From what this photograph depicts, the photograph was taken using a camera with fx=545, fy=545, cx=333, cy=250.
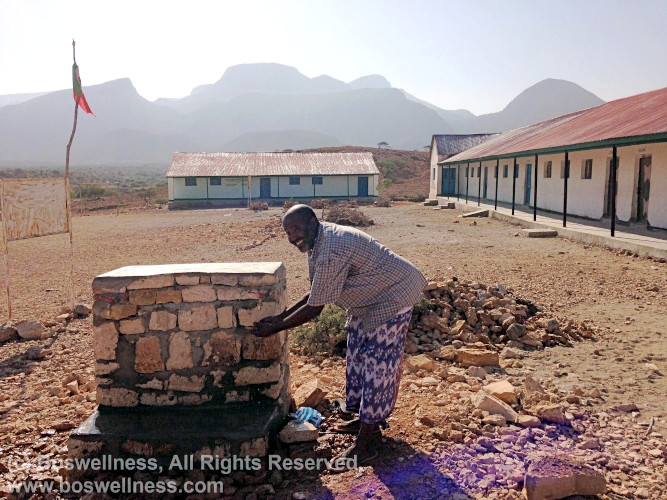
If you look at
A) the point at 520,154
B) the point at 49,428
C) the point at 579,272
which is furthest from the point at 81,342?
the point at 520,154

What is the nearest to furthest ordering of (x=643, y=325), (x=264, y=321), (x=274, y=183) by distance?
(x=264, y=321)
(x=643, y=325)
(x=274, y=183)

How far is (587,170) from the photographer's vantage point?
16672 millimetres

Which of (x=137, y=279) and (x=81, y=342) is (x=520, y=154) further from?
(x=137, y=279)

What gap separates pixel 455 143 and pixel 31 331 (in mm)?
31677

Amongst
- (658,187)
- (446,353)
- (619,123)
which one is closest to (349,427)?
(446,353)

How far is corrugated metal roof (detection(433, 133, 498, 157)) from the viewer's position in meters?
34.3

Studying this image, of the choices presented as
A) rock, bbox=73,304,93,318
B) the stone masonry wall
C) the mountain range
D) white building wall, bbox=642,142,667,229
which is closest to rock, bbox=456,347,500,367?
the stone masonry wall

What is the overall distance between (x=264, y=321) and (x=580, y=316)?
486cm

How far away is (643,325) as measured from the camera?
624 centimetres

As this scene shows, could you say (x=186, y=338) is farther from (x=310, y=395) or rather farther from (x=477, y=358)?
(x=477, y=358)

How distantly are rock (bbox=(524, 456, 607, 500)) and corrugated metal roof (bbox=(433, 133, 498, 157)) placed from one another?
106 feet

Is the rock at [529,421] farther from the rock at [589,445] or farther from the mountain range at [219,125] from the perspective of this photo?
the mountain range at [219,125]

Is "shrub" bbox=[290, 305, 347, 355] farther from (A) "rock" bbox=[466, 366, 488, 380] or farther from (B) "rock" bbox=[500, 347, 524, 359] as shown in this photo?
(B) "rock" bbox=[500, 347, 524, 359]

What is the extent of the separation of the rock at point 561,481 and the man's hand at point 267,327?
162cm
